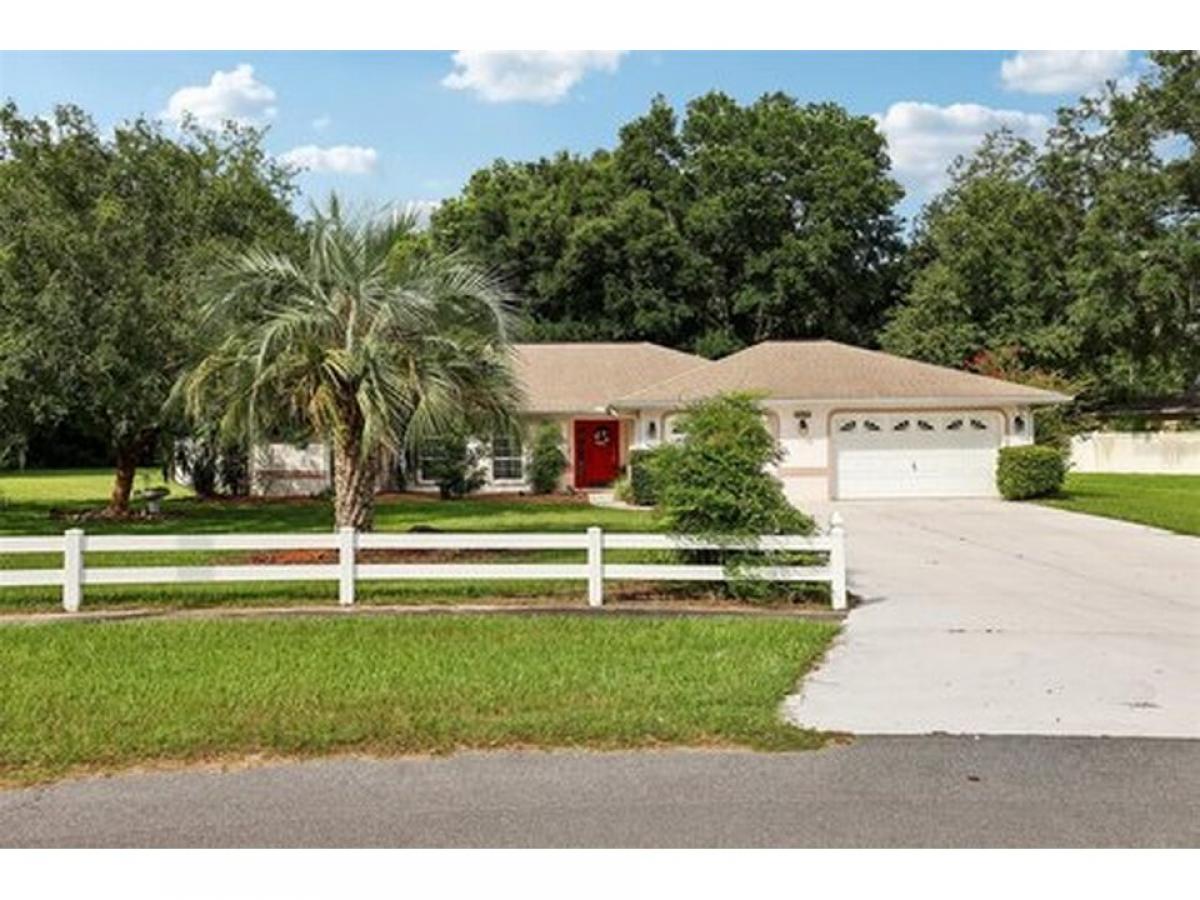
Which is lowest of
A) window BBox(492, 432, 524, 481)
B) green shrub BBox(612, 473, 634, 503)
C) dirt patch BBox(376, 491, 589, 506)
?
dirt patch BBox(376, 491, 589, 506)

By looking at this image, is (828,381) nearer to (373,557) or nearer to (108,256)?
(373,557)

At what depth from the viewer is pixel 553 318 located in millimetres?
43750

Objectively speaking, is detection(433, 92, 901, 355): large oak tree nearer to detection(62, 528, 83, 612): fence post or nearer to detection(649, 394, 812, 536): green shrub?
detection(649, 394, 812, 536): green shrub

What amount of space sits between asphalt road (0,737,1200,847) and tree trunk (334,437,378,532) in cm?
752

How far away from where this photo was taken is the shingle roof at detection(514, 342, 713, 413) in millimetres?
28719

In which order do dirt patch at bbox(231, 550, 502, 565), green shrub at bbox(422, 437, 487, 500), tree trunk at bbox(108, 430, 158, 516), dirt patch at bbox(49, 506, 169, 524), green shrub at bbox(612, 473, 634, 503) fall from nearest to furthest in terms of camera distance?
dirt patch at bbox(231, 550, 502, 565)
dirt patch at bbox(49, 506, 169, 524)
tree trunk at bbox(108, 430, 158, 516)
green shrub at bbox(612, 473, 634, 503)
green shrub at bbox(422, 437, 487, 500)

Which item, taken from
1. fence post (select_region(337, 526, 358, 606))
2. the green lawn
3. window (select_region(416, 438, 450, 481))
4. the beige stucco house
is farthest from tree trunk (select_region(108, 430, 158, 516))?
the green lawn

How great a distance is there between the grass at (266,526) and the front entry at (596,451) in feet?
11.2

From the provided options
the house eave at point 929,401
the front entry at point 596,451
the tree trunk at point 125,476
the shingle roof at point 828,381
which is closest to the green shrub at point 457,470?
the front entry at point 596,451

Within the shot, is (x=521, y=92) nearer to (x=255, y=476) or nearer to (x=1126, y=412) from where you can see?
(x=255, y=476)

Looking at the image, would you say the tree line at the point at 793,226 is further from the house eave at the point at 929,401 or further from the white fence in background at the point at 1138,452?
the house eave at the point at 929,401

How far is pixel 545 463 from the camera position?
27422 millimetres

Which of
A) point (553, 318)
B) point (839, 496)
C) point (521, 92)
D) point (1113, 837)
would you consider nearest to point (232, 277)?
point (521, 92)
